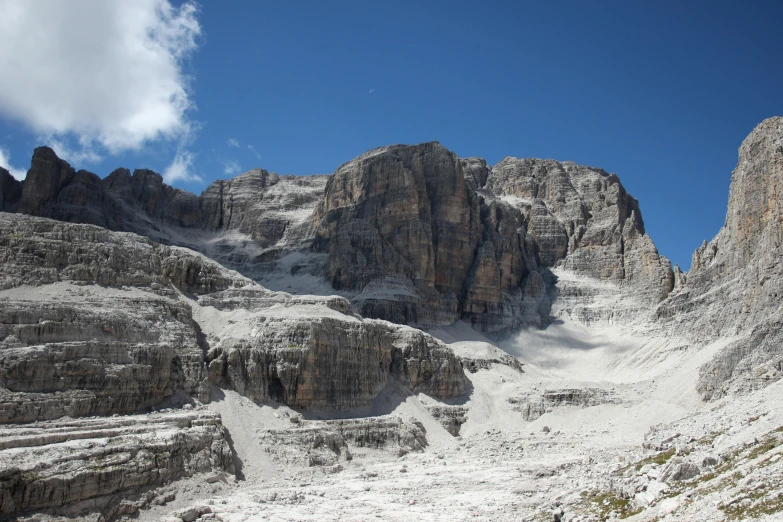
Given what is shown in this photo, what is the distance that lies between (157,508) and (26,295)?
28.4 meters

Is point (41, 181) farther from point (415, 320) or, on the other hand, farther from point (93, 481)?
point (93, 481)

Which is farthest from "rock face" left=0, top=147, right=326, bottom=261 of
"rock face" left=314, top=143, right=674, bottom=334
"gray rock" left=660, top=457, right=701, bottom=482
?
"gray rock" left=660, top=457, right=701, bottom=482

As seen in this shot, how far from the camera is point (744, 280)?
107 metres

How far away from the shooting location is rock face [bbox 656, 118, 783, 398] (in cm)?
8231

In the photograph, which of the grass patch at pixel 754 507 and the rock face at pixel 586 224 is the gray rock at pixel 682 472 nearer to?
the grass patch at pixel 754 507

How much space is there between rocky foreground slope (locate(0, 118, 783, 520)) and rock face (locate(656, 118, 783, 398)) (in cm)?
46

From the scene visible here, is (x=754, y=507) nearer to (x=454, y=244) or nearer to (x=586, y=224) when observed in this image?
(x=454, y=244)

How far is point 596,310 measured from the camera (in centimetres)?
15650

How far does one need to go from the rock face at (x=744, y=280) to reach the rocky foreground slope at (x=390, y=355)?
46 centimetres

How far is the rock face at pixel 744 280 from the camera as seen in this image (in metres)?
82.3

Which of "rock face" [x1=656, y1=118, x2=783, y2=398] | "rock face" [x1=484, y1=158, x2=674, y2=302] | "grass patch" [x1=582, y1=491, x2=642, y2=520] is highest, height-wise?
"rock face" [x1=484, y1=158, x2=674, y2=302]

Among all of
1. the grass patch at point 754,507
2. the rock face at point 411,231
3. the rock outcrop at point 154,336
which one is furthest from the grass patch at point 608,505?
the rock face at point 411,231

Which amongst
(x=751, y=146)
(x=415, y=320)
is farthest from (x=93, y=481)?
(x=751, y=146)

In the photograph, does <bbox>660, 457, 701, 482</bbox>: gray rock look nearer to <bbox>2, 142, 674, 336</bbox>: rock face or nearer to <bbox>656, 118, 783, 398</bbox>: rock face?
<bbox>656, 118, 783, 398</bbox>: rock face
